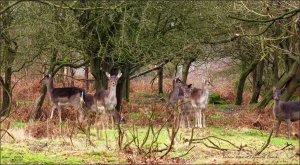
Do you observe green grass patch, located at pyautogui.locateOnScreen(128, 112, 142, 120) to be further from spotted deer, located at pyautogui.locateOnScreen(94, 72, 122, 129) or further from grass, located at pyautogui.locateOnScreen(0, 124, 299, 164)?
grass, located at pyautogui.locateOnScreen(0, 124, 299, 164)

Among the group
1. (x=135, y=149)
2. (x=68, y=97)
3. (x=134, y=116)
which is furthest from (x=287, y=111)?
(x=68, y=97)

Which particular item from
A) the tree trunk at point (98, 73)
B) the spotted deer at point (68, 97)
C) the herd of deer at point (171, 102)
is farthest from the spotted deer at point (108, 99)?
the tree trunk at point (98, 73)

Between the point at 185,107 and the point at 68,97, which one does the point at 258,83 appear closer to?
the point at 185,107

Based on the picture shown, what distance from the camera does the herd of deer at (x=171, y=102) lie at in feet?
54.1

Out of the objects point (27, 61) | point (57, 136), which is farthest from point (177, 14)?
point (57, 136)

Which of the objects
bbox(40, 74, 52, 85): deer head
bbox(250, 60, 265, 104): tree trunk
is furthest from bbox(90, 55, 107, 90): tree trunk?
bbox(250, 60, 265, 104): tree trunk

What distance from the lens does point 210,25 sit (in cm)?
1941

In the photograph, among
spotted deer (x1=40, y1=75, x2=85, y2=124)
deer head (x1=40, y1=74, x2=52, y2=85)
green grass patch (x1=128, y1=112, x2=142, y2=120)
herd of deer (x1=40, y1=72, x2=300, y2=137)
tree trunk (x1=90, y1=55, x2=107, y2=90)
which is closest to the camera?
herd of deer (x1=40, y1=72, x2=300, y2=137)

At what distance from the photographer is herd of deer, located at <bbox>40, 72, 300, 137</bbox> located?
1649cm

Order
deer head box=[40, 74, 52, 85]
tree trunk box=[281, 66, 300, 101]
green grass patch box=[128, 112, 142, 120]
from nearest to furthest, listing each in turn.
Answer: deer head box=[40, 74, 52, 85] → green grass patch box=[128, 112, 142, 120] → tree trunk box=[281, 66, 300, 101]

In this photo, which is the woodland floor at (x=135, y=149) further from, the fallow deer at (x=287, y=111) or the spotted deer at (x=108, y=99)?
the spotted deer at (x=108, y=99)

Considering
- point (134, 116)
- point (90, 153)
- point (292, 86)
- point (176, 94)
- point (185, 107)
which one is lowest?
point (90, 153)

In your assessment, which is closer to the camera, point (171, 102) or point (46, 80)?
point (171, 102)

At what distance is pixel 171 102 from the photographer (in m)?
18.2
